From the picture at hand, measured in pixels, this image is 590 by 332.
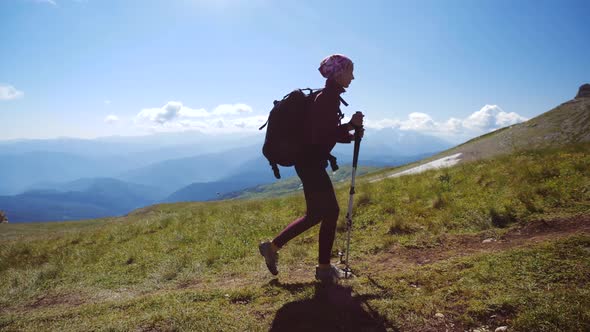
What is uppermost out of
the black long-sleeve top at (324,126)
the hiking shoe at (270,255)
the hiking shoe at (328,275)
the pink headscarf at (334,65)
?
the pink headscarf at (334,65)

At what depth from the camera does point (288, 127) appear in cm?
520

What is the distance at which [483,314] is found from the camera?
13.1 feet

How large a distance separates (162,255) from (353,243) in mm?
5668

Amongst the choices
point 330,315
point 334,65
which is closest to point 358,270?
point 330,315

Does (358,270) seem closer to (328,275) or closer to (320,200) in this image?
(328,275)

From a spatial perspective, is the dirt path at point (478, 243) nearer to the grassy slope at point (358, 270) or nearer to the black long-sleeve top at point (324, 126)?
the grassy slope at point (358, 270)

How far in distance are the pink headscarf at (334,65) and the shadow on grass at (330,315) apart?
3.64m

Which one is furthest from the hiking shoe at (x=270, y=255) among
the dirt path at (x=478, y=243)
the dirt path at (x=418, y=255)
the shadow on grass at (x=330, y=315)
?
the dirt path at (x=478, y=243)

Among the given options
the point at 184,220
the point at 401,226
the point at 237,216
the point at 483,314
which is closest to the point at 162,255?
the point at 237,216

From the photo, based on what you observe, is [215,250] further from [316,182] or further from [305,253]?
[316,182]

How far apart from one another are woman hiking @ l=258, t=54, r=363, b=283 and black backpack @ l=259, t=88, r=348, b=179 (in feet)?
0.45

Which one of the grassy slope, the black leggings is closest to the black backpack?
the black leggings

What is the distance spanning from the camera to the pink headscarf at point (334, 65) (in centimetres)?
514

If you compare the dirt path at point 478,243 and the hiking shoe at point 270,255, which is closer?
the hiking shoe at point 270,255
